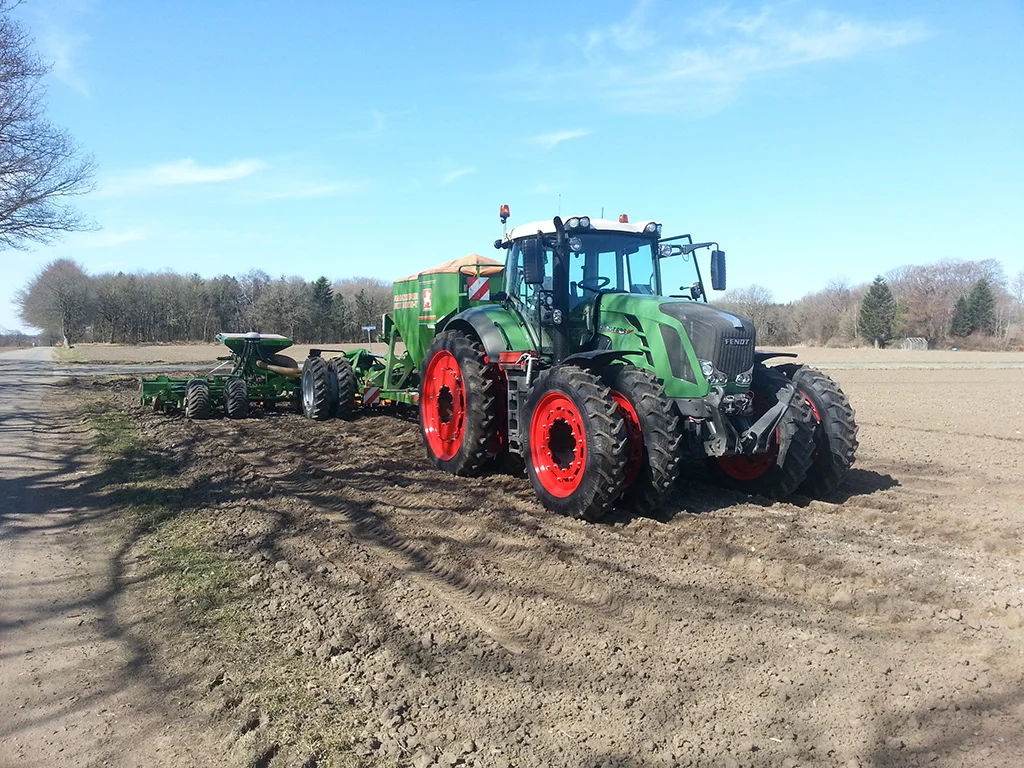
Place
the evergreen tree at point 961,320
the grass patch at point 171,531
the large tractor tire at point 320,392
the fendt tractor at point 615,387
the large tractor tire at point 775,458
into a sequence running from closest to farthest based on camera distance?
the grass patch at point 171,531 → the fendt tractor at point 615,387 → the large tractor tire at point 775,458 → the large tractor tire at point 320,392 → the evergreen tree at point 961,320

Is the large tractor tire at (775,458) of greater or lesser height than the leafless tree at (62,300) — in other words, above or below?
below

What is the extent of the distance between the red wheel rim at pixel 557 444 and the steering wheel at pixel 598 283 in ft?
4.68

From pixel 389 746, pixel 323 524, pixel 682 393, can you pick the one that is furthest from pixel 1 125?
pixel 389 746

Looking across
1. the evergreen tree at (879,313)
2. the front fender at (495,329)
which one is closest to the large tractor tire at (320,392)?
the front fender at (495,329)

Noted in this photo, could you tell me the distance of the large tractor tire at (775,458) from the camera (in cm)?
618

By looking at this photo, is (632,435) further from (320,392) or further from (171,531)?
(320,392)

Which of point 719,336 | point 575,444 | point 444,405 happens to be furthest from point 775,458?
point 444,405

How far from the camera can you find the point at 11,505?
664 centimetres

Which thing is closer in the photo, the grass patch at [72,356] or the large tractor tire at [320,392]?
the large tractor tire at [320,392]

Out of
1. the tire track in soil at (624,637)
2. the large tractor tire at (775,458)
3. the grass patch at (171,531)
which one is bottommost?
the tire track in soil at (624,637)

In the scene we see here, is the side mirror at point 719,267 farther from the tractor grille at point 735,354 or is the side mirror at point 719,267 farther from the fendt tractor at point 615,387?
the tractor grille at point 735,354

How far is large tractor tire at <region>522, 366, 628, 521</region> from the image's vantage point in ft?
18.4

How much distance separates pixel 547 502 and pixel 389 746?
345cm

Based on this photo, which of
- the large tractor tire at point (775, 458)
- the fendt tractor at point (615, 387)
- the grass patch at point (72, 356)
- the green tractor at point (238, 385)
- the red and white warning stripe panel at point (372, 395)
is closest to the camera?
the fendt tractor at point (615, 387)
